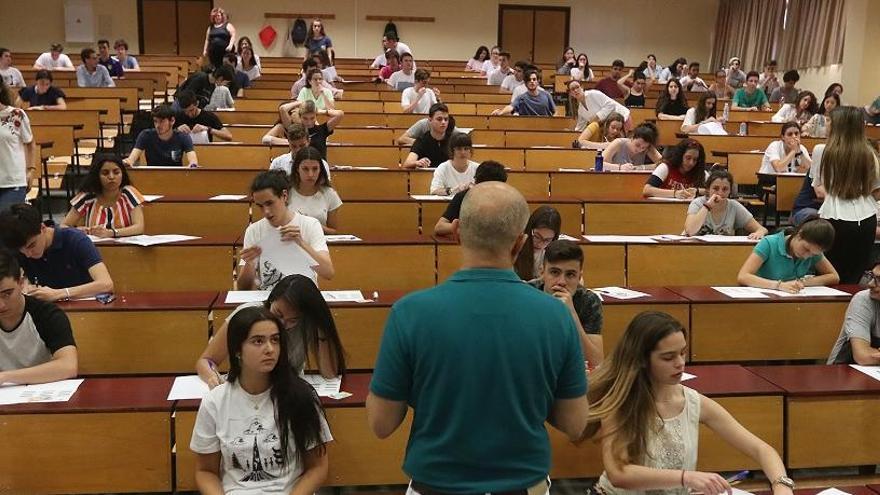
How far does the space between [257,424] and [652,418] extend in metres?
1.25

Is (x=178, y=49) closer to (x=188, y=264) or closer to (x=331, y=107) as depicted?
(x=331, y=107)

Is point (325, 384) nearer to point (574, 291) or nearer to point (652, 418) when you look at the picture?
point (574, 291)

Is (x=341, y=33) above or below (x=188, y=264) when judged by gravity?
above

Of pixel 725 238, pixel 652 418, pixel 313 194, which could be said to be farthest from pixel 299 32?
pixel 652 418

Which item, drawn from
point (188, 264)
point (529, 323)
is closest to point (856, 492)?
point (529, 323)

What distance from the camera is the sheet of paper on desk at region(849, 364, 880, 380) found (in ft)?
11.4

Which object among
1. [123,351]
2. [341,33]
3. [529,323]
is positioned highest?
[341,33]

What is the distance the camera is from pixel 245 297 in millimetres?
4172

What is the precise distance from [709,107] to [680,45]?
1227cm

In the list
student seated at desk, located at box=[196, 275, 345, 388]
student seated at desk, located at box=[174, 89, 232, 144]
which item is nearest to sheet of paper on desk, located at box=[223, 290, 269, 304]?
student seated at desk, located at box=[196, 275, 345, 388]

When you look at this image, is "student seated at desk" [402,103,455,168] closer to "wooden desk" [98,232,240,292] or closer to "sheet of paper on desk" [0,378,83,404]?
"wooden desk" [98,232,240,292]

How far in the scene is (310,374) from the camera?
3457 mm

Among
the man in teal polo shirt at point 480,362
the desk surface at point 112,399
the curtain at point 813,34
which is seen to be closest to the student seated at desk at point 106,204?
the desk surface at point 112,399

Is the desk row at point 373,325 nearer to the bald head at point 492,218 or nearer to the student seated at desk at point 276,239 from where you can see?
the student seated at desk at point 276,239
